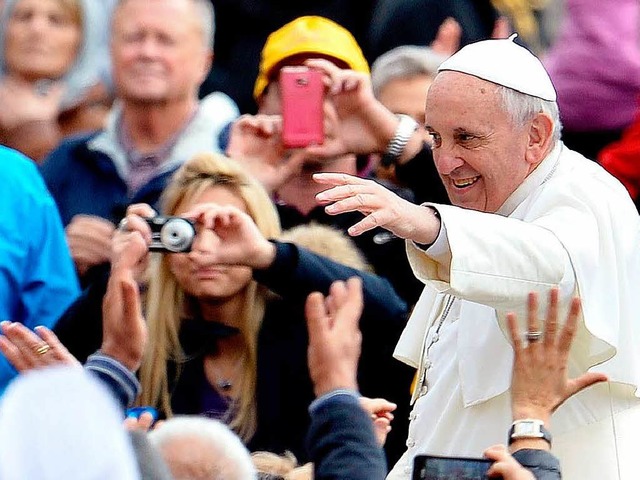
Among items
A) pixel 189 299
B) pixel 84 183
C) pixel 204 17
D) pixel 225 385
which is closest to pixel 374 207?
pixel 225 385

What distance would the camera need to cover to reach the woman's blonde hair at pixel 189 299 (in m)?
5.00

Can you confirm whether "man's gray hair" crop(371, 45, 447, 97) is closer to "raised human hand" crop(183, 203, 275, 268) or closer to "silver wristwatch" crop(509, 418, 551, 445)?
"raised human hand" crop(183, 203, 275, 268)

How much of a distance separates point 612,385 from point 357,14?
3.89 meters

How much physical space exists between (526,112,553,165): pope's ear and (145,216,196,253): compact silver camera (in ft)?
3.81

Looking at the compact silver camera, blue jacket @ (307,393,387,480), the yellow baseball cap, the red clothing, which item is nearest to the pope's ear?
blue jacket @ (307,393,387,480)

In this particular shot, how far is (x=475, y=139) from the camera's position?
4.13 meters

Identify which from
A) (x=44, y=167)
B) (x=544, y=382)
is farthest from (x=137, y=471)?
(x=44, y=167)

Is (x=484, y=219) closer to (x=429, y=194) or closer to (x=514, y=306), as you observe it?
(x=514, y=306)

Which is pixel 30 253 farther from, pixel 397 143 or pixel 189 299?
pixel 397 143

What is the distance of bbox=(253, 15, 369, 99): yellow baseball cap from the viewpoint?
237 inches

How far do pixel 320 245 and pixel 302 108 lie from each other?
528 millimetres

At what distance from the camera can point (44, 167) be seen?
624 cm

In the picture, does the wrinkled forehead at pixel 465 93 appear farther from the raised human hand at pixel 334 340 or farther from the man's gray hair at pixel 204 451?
the man's gray hair at pixel 204 451

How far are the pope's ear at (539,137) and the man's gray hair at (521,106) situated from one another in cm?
1
